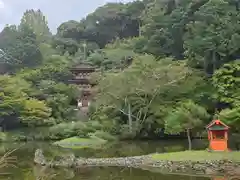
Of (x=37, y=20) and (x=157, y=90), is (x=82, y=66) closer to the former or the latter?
(x=157, y=90)

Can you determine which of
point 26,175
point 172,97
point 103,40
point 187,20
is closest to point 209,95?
point 172,97

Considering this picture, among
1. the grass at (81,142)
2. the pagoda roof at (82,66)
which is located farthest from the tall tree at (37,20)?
the grass at (81,142)

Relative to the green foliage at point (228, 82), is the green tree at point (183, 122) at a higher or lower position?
lower

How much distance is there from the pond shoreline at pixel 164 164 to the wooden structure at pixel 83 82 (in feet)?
73.2

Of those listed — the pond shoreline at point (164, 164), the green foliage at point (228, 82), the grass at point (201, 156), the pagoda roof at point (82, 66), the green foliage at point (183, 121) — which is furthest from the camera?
the pagoda roof at point (82, 66)

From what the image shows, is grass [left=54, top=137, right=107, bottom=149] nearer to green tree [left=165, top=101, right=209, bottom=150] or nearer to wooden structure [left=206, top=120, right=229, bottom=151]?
green tree [left=165, top=101, right=209, bottom=150]

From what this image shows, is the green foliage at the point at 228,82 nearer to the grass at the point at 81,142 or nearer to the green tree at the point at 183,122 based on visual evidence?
the green tree at the point at 183,122

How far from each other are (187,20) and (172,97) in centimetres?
1115

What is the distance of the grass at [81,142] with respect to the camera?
23984 millimetres

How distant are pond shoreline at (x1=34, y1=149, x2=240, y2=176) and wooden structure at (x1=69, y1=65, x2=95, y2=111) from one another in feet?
73.2

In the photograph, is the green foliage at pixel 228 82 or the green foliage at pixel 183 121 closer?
the green foliage at pixel 183 121

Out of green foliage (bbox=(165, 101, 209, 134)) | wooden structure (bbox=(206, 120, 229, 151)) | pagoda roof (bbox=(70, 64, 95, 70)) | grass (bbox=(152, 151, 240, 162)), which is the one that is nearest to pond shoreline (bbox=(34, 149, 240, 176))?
grass (bbox=(152, 151, 240, 162))

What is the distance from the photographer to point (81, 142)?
80.9ft

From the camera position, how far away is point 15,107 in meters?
29.3
